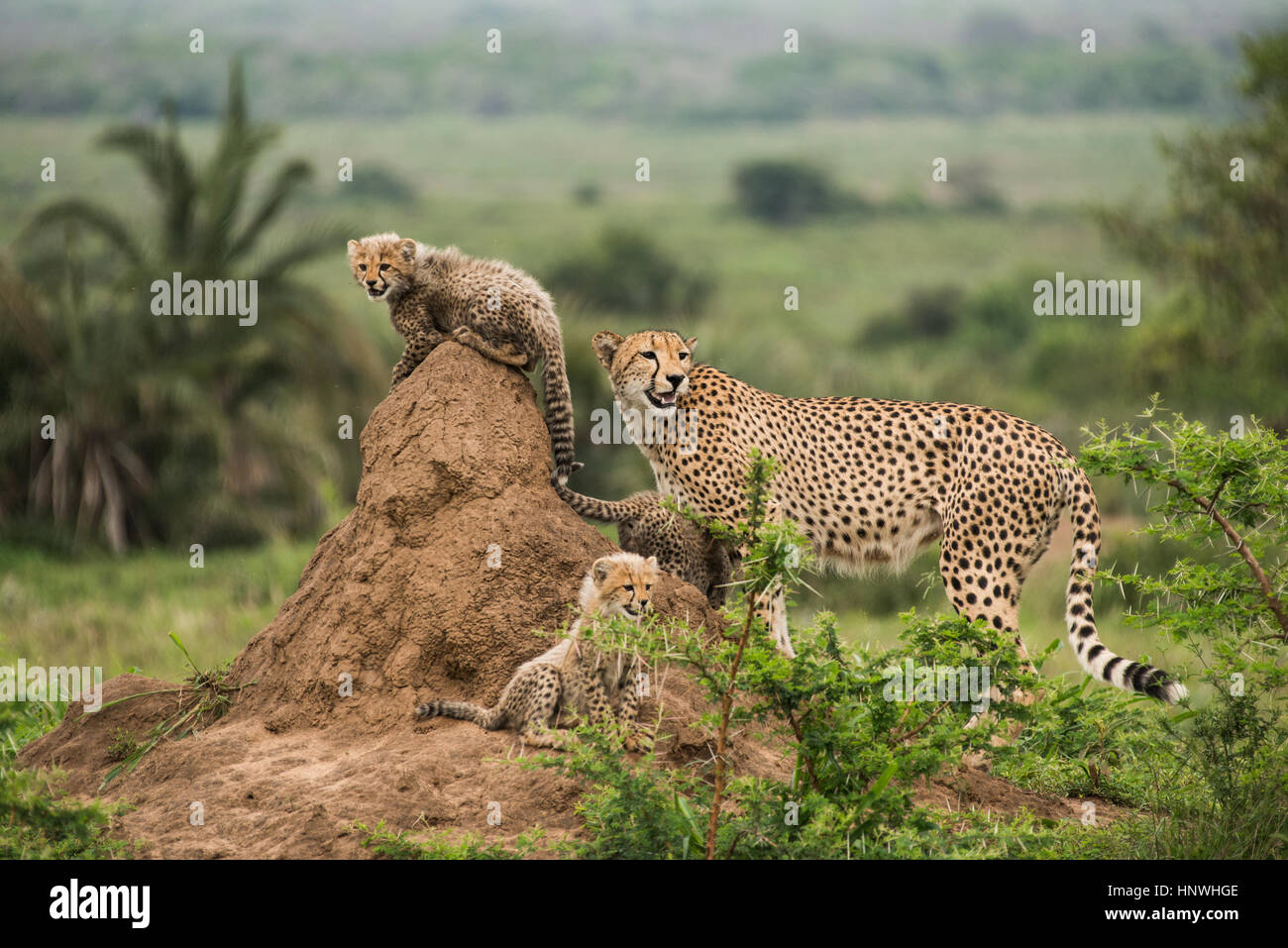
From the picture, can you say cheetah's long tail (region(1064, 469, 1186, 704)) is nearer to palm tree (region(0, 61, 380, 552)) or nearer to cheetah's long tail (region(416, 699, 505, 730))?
cheetah's long tail (region(416, 699, 505, 730))

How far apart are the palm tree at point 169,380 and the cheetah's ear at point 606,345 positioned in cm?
917

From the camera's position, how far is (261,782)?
5828 mm

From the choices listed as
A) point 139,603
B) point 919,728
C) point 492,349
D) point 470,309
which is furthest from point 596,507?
point 139,603

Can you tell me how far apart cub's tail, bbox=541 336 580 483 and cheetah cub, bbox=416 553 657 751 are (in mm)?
1035

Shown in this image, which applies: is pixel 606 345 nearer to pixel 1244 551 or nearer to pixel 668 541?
pixel 668 541

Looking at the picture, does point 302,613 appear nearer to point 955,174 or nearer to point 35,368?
point 35,368

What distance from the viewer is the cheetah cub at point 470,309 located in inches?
275

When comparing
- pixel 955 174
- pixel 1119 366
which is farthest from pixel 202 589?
pixel 955 174

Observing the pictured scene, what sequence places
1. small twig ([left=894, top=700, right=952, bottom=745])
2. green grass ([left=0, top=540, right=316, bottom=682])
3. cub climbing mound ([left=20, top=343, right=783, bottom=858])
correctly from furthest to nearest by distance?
green grass ([left=0, top=540, right=316, bottom=682]) → cub climbing mound ([left=20, top=343, right=783, bottom=858]) → small twig ([left=894, top=700, right=952, bottom=745])

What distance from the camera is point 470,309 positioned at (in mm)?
7039

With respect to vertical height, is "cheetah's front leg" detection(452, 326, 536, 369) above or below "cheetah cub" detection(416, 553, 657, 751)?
above

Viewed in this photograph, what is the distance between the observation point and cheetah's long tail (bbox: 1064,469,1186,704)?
20.1ft

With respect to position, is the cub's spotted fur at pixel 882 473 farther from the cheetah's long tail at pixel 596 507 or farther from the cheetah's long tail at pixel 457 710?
the cheetah's long tail at pixel 457 710

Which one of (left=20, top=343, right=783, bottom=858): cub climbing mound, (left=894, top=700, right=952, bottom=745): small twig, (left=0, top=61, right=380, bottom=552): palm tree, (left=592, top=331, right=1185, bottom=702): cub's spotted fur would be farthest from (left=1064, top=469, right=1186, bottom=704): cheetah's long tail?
(left=0, top=61, right=380, bottom=552): palm tree
